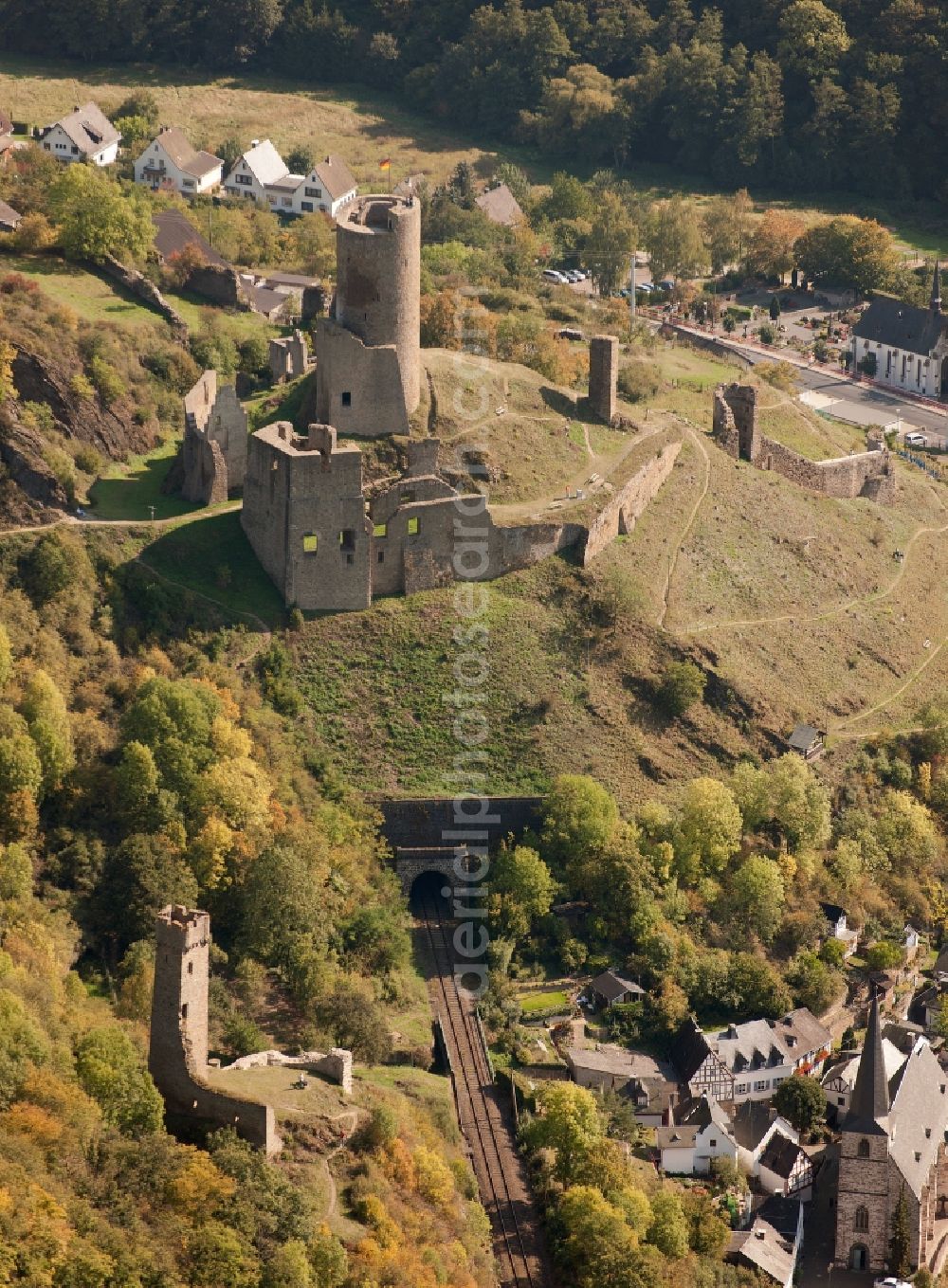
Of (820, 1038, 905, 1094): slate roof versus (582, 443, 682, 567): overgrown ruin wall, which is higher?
(582, 443, 682, 567): overgrown ruin wall

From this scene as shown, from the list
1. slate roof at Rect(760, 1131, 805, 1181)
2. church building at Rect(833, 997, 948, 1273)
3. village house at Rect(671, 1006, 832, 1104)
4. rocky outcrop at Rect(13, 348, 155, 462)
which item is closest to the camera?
church building at Rect(833, 997, 948, 1273)

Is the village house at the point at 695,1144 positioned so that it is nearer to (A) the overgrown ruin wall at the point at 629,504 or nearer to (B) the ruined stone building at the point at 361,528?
(B) the ruined stone building at the point at 361,528

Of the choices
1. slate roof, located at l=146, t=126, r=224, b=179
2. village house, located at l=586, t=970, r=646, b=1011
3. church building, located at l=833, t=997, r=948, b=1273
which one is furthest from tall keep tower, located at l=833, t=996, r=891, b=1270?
slate roof, located at l=146, t=126, r=224, b=179

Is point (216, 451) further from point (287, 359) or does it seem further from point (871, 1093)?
point (871, 1093)

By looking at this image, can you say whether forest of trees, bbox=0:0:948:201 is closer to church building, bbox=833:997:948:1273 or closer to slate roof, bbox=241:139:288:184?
slate roof, bbox=241:139:288:184

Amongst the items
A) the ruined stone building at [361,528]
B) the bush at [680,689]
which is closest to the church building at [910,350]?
the ruined stone building at [361,528]

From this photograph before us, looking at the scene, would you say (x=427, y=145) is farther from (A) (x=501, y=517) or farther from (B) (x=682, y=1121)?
(B) (x=682, y=1121)

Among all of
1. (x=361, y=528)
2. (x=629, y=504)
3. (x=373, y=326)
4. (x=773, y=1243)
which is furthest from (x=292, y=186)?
(x=773, y=1243)
